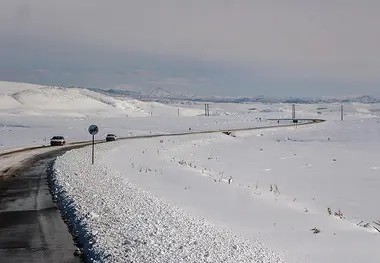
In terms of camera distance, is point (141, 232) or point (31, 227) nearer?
point (141, 232)

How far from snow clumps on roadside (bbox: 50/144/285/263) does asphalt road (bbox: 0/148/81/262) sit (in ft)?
1.23

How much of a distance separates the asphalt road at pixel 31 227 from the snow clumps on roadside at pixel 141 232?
375mm

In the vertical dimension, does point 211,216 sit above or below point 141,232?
below

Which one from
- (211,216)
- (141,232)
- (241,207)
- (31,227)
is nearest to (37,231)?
(31,227)

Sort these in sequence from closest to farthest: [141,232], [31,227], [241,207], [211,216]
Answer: [141,232] → [31,227] → [211,216] → [241,207]

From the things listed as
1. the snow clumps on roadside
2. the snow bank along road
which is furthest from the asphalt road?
the snow clumps on roadside

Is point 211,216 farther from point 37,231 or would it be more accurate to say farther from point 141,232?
point 37,231

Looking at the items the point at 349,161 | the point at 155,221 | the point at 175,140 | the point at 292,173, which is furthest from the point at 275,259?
the point at 175,140

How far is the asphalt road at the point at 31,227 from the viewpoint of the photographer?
9.42m

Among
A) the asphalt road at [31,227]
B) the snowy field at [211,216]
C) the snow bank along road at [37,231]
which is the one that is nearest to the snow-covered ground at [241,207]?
the snowy field at [211,216]

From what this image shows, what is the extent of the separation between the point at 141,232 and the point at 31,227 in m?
3.18

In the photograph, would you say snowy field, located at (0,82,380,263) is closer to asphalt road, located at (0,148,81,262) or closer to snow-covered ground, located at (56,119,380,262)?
snow-covered ground, located at (56,119,380,262)

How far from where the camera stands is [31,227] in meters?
11.8

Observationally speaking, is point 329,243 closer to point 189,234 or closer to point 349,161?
point 189,234
